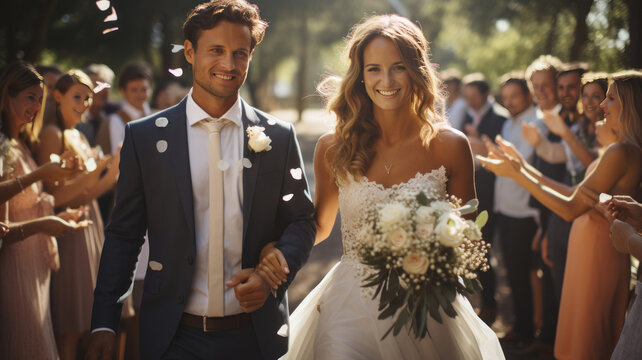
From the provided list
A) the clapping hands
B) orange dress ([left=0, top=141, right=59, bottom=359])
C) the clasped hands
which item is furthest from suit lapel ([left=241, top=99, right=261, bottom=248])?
orange dress ([left=0, top=141, right=59, bottom=359])

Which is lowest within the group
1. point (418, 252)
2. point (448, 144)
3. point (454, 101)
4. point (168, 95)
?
point (454, 101)

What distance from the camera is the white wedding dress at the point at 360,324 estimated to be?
2941 millimetres

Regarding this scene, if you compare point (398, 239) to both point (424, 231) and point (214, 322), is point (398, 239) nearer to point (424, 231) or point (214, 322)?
point (424, 231)

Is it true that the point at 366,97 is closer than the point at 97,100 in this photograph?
Yes

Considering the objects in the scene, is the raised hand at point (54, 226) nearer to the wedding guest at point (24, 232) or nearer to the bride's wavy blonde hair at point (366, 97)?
the wedding guest at point (24, 232)

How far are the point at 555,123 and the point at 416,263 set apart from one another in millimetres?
3164

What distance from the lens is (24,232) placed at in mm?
3736

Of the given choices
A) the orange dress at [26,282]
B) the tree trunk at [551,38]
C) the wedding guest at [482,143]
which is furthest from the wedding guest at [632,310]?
the tree trunk at [551,38]

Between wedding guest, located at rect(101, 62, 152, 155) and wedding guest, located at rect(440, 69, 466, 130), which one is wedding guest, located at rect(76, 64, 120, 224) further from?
wedding guest, located at rect(440, 69, 466, 130)

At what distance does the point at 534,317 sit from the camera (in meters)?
6.75

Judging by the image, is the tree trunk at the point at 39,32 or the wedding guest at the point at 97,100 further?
the tree trunk at the point at 39,32

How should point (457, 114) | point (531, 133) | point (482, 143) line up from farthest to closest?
point (457, 114)
point (482, 143)
point (531, 133)

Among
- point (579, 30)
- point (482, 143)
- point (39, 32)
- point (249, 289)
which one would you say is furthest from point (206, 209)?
point (579, 30)

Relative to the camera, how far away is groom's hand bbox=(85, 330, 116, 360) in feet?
8.38
